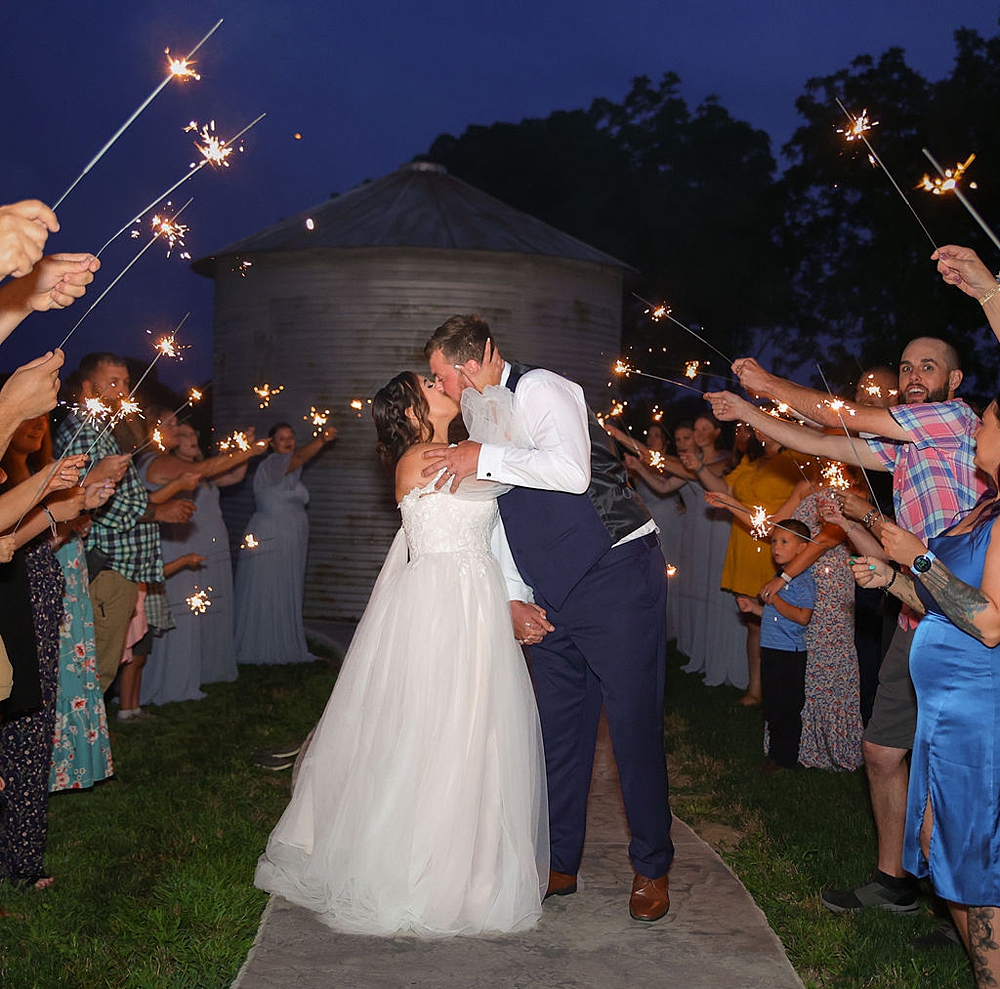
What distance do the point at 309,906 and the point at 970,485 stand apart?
3.01 m

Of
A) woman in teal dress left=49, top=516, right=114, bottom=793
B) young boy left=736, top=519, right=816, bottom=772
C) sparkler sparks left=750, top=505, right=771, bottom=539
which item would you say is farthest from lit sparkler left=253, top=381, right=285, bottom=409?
young boy left=736, top=519, right=816, bottom=772

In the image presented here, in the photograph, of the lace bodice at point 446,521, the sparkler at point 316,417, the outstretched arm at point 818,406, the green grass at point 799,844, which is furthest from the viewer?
the sparkler at point 316,417

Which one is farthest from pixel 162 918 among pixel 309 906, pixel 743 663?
pixel 743 663

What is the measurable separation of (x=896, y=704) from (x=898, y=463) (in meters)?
0.95

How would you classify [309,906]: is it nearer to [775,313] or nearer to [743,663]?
[743,663]

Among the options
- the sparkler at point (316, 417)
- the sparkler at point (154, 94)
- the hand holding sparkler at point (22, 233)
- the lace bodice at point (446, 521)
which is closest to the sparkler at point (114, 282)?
the sparkler at point (154, 94)

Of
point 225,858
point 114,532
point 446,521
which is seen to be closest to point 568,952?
point 446,521

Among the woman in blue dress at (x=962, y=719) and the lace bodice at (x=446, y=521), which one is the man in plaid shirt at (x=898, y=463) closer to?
the woman in blue dress at (x=962, y=719)

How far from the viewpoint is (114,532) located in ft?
24.0

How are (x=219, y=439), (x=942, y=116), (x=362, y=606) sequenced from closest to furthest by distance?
(x=362, y=606) → (x=219, y=439) → (x=942, y=116)

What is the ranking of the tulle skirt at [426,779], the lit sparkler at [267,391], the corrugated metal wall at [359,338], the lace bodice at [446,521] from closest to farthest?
the tulle skirt at [426,779] → the lace bodice at [446,521] → the corrugated metal wall at [359,338] → the lit sparkler at [267,391]

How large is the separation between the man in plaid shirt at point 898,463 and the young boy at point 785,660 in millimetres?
2026

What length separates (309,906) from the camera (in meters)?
4.46

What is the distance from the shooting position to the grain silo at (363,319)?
15703 millimetres
